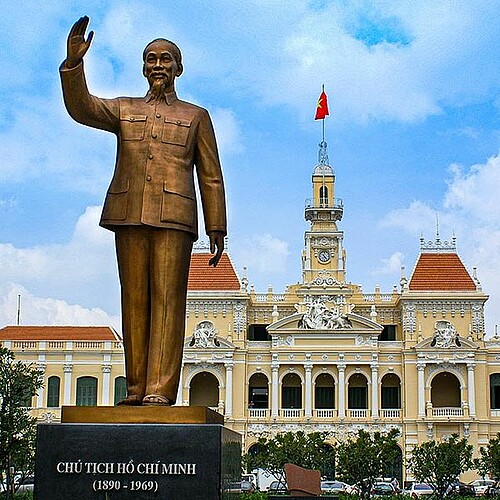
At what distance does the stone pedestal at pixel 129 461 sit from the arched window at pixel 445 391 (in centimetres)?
4454

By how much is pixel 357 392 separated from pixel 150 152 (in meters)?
43.6

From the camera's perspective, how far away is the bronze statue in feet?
25.0

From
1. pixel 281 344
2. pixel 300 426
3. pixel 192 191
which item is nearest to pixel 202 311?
pixel 281 344

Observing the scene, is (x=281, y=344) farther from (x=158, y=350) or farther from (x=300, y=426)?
(x=158, y=350)

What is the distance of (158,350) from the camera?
25.0ft

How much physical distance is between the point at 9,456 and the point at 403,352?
2877cm

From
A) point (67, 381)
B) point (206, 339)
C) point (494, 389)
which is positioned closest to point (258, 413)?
point (206, 339)

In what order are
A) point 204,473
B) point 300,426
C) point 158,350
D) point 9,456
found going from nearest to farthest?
1. point 204,473
2. point 158,350
3. point 9,456
4. point 300,426

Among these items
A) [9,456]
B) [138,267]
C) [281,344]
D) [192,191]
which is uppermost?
[281,344]

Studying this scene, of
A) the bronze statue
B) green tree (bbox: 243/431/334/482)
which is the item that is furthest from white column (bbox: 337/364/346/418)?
the bronze statue

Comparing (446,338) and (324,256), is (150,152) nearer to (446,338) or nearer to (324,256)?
(446,338)

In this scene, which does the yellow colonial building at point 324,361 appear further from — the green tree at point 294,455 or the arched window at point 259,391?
the green tree at point 294,455

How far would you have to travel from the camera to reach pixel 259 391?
50.6m

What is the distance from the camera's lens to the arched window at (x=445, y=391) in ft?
164
